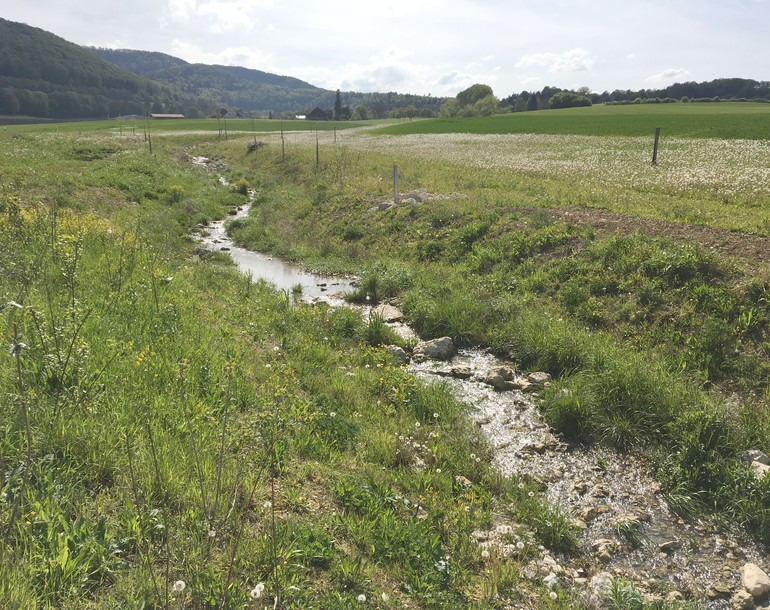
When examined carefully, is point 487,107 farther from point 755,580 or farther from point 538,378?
point 755,580

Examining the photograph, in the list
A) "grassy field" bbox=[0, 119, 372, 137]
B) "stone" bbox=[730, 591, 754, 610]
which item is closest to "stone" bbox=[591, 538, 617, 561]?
"stone" bbox=[730, 591, 754, 610]

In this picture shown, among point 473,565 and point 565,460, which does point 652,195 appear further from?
point 473,565

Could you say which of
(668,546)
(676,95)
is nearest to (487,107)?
(676,95)

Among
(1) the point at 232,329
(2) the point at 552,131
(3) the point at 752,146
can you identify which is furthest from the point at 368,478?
(2) the point at 552,131

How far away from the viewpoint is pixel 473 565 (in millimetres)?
4836

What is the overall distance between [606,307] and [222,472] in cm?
913

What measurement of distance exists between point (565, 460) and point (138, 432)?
5.69 meters

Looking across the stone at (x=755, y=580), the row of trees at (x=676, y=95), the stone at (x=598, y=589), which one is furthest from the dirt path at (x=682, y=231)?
the row of trees at (x=676, y=95)

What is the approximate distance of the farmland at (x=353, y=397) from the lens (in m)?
4.02

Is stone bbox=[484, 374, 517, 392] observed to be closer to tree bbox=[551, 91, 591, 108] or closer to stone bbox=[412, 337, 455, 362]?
stone bbox=[412, 337, 455, 362]

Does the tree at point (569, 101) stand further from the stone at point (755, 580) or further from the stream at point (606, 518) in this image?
the stone at point (755, 580)

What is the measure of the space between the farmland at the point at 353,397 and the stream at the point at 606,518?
17 cm

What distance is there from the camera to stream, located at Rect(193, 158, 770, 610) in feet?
16.0

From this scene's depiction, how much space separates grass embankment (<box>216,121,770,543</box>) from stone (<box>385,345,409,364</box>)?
1370 mm
